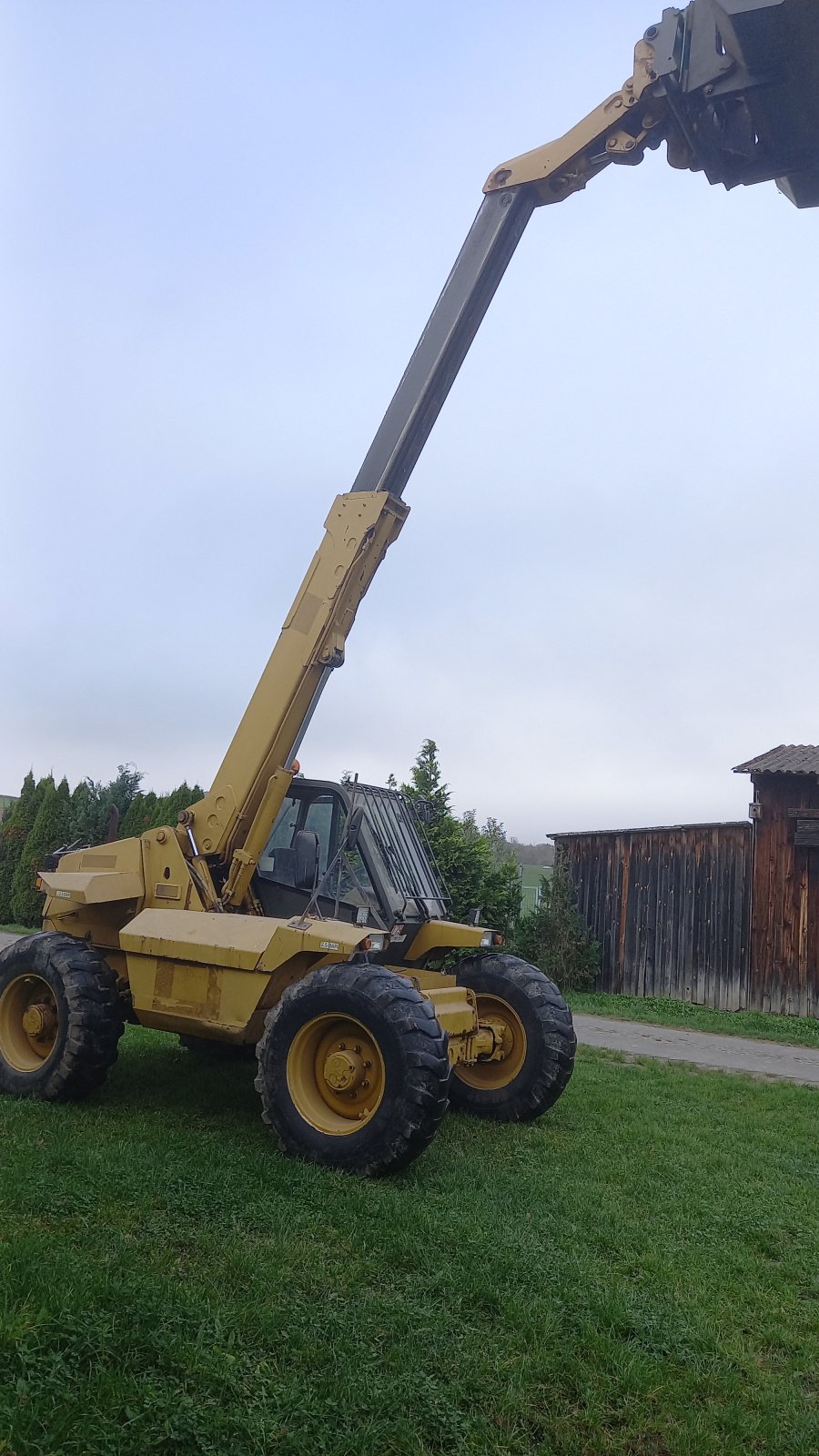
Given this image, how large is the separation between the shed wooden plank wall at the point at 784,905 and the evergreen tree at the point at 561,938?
8.47 ft

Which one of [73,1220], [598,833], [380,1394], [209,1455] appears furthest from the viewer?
[598,833]

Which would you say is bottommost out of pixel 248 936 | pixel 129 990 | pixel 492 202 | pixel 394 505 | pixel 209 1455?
pixel 209 1455

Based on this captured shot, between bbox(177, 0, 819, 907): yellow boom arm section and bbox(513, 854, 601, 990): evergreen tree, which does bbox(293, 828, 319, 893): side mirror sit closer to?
bbox(177, 0, 819, 907): yellow boom arm section

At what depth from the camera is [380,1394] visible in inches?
125

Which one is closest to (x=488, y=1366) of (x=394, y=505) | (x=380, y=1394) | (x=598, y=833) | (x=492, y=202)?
(x=380, y=1394)

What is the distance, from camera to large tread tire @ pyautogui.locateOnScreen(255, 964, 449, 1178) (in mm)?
5238

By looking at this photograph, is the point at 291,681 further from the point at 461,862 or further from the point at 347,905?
the point at 461,862

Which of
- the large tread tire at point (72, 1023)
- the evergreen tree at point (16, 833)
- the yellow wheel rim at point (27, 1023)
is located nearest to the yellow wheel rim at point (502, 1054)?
the large tread tire at point (72, 1023)

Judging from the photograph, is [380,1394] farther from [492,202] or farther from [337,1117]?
[492,202]

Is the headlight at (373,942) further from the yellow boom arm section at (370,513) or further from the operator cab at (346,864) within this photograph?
the yellow boom arm section at (370,513)

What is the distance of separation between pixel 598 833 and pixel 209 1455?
1400 cm

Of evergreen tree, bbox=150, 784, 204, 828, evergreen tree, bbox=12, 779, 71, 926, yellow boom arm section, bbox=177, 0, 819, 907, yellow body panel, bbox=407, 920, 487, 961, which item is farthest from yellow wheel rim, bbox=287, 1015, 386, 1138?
evergreen tree, bbox=12, 779, 71, 926

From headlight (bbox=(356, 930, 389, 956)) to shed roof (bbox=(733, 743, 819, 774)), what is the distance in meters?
10.0

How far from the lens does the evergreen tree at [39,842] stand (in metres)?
19.5
